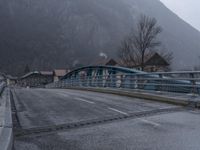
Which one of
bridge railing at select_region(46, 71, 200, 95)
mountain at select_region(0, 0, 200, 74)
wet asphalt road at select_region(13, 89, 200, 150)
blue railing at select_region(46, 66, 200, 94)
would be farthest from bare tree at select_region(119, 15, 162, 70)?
mountain at select_region(0, 0, 200, 74)

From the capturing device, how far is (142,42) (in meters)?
53.9

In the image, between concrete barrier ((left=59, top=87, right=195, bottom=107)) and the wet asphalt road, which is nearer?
the wet asphalt road

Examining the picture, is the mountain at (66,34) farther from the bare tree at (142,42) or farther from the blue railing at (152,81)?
the blue railing at (152,81)

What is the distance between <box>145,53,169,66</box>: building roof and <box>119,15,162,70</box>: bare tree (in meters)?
2.65

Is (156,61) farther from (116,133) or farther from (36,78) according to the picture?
(36,78)

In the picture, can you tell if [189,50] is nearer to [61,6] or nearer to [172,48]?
[172,48]

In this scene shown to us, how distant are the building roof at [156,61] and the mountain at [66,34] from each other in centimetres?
7486

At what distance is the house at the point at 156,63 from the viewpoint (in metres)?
59.1

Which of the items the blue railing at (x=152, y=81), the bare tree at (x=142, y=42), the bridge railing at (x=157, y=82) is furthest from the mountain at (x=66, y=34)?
the bridge railing at (x=157, y=82)

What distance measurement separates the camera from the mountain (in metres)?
148

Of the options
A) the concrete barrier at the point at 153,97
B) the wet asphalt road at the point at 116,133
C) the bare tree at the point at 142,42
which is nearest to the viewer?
the wet asphalt road at the point at 116,133

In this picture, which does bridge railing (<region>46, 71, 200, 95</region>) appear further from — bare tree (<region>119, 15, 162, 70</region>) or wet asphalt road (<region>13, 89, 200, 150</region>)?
bare tree (<region>119, 15, 162, 70</region>)

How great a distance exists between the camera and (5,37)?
143500mm

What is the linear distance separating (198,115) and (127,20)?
7183 inches
